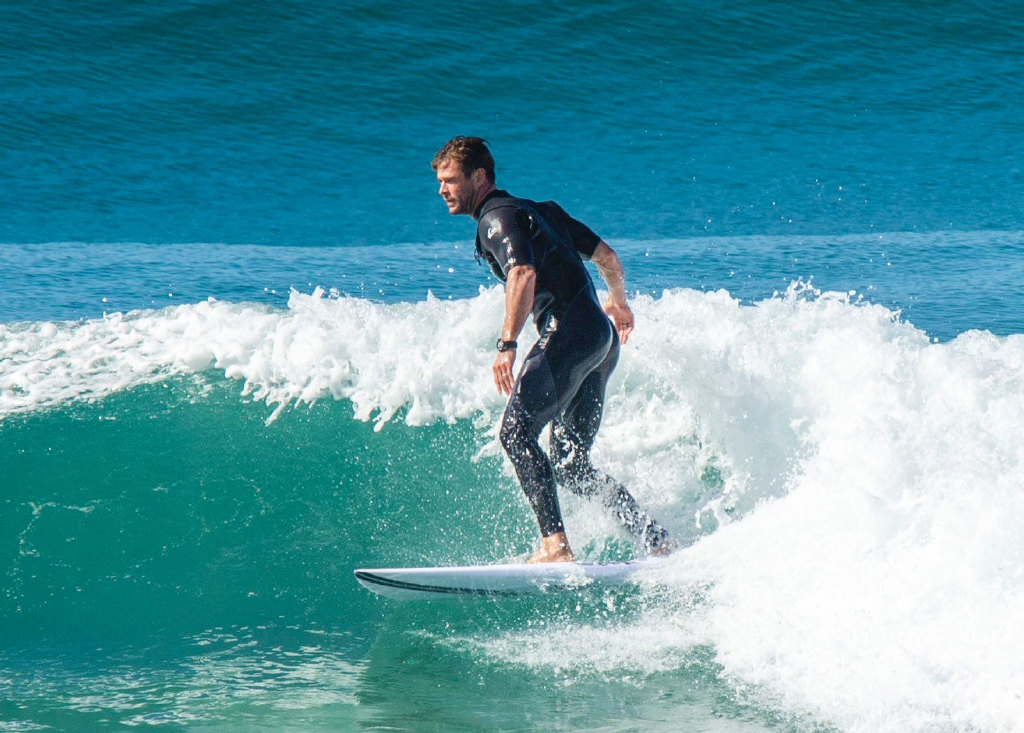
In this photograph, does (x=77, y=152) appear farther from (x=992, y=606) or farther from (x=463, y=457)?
(x=992, y=606)

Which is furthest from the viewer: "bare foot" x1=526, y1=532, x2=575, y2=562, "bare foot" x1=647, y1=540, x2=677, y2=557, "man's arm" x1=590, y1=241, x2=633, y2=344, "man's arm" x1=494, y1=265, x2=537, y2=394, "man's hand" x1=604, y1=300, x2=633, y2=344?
"man's hand" x1=604, y1=300, x2=633, y2=344

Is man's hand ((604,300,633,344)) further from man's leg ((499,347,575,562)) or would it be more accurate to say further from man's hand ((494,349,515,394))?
man's hand ((494,349,515,394))

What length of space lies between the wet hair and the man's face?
0.05ft

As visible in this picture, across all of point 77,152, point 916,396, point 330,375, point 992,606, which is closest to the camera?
point 992,606

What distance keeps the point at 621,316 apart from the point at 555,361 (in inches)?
23.0

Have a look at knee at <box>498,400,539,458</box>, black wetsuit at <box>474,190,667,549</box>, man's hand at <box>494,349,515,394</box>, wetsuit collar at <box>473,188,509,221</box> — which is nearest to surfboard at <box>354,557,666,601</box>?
black wetsuit at <box>474,190,667,549</box>

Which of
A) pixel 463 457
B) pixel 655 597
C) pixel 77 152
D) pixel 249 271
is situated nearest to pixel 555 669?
pixel 655 597

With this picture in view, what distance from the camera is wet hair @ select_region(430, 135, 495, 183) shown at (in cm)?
387

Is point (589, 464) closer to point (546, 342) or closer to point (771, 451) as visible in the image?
point (546, 342)

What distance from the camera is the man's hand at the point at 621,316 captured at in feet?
14.7

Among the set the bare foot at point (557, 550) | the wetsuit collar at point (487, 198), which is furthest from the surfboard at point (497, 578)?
the wetsuit collar at point (487, 198)

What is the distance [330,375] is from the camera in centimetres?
571

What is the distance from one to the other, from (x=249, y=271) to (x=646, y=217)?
165 inches

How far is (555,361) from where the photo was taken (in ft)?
13.1
